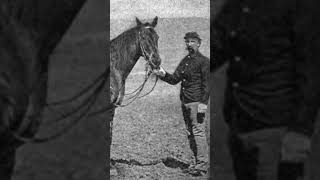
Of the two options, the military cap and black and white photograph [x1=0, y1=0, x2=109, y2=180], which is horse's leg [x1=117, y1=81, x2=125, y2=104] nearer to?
black and white photograph [x1=0, y1=0, x2=109, y2=180]

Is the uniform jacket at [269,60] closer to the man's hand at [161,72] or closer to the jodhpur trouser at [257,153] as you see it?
the jodhpur trouser at [257,153]

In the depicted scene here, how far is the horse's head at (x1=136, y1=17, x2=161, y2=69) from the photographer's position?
283 cm

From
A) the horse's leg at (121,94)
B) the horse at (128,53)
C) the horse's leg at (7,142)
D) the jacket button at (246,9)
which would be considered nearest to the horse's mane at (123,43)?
the horse at (128,53)

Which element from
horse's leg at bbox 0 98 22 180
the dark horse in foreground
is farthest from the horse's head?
horse's leg at bbox 0 98 22 180

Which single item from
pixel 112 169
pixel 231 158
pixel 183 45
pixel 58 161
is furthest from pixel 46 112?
pixel 231 158

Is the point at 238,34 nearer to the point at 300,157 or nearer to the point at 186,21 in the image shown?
the point at 186,21

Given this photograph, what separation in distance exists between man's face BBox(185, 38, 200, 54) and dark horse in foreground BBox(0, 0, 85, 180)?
29.2 inches

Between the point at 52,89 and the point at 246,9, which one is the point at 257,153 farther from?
the point at 52,89

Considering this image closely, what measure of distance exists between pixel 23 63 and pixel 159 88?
0.85 meters

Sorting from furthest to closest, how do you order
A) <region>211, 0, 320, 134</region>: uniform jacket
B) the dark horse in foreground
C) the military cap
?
the dark horse in foreground → the military cap → <region>211, 0, 320, 134</region>: uniform jacket

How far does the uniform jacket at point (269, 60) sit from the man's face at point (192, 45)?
0.10m

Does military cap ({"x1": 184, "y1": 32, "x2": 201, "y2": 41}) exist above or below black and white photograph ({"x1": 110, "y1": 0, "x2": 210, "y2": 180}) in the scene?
above

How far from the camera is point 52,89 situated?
292cm

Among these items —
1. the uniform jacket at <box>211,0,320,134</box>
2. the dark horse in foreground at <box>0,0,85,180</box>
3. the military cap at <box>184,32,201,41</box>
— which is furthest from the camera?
the dark horse in foreground at <box>0,0,85,180</box>
